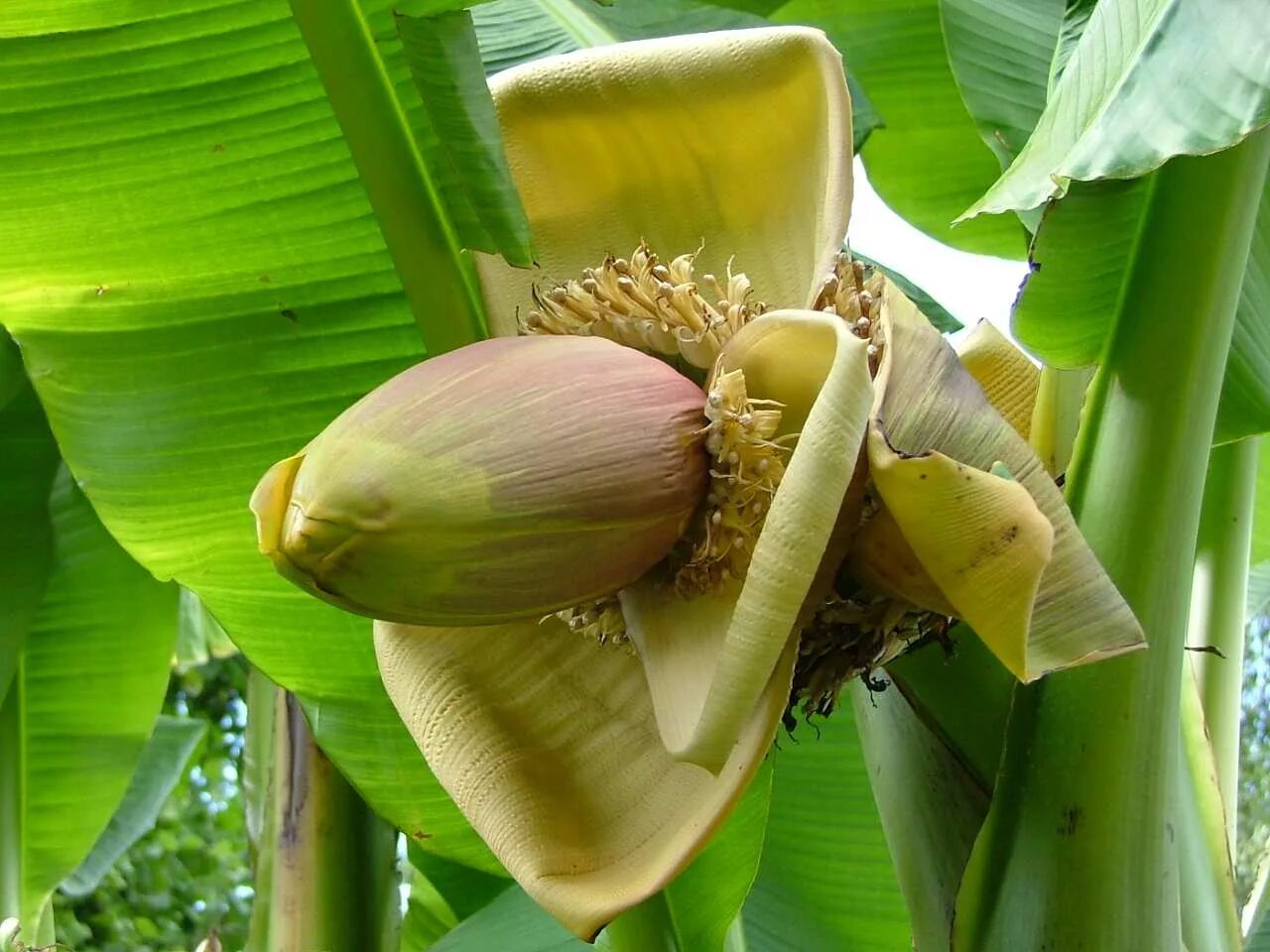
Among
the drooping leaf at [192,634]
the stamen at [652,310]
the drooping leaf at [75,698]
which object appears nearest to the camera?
the stamen at [652,310]

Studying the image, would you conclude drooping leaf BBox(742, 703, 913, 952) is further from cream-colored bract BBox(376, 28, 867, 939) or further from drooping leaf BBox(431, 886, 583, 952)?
cream-colored bract BBox(376, 28, 867, 939)

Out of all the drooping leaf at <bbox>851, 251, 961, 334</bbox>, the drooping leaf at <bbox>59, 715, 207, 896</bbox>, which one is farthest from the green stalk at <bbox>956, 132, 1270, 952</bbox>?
the drooping leaf at <bbox>59, 715, 207, 896</bbox>

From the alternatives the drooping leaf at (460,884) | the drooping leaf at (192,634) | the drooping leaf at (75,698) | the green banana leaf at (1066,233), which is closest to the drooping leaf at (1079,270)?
the green banana leaf at (1066,233)

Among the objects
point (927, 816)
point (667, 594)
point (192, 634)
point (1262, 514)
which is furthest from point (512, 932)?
point (192, 634)

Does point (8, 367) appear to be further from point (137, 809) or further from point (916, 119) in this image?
point (137, 809)

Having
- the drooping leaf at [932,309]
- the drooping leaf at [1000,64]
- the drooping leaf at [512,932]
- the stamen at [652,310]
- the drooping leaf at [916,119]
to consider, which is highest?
the drooping leaf at [916,119]

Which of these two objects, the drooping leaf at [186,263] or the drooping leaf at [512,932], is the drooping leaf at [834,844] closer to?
the drooping leaf at [512,932]

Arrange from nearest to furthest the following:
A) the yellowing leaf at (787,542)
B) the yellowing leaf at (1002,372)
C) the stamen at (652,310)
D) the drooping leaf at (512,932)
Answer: the yellowing leaf at (787,542) < the stamen at (652,310) < the yellowing leaf at (1002,372) < the drooping leaf at (512,932)
